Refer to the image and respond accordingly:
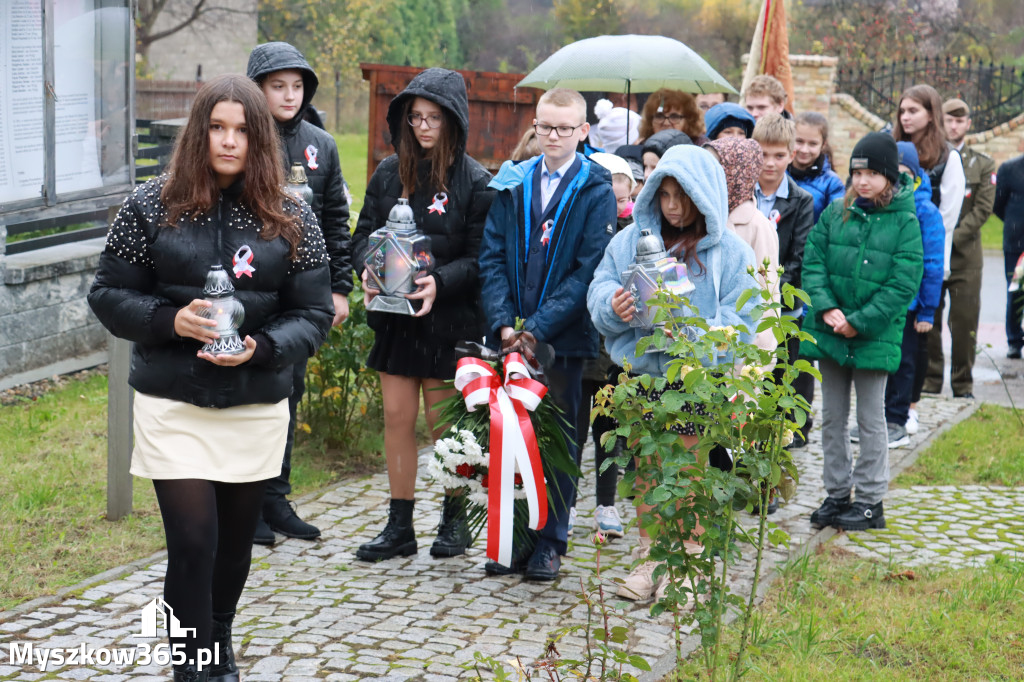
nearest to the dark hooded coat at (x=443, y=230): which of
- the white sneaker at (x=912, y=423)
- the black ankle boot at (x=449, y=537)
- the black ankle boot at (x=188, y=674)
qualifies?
the black ankle boot at (x=449, y=537)

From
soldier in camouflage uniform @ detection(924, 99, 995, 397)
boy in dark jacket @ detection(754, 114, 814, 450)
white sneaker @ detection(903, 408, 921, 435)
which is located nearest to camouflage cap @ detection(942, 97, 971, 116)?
soldier in camouflage uniform @ detection(924, 99, 995, 397)

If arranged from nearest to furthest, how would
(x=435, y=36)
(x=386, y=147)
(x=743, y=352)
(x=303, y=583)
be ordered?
(x=743, y=352)
(x=303, y=583)
(x=386, y=147)
(x=435, y=36)

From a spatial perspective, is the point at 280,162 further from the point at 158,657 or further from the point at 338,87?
the point at 338,87

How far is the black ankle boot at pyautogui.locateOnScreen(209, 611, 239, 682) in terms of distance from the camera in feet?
13.0

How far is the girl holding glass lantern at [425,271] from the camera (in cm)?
538

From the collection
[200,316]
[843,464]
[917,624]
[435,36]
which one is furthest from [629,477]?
[435,36]

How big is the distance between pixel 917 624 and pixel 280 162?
3119 millimetres

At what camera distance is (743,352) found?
142 inches

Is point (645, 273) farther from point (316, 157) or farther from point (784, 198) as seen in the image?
point (784, 198)

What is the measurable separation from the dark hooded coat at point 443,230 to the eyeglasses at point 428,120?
0.17ft

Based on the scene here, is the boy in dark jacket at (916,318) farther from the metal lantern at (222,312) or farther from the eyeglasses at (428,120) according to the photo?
the metal lantern at (222,312)

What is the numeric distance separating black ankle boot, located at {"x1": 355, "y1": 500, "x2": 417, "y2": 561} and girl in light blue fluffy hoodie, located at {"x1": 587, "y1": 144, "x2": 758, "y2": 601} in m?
1.06

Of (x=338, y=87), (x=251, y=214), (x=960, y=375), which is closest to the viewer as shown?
(x=251, y=214)

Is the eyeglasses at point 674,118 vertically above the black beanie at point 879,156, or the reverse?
the eyeglasses at point 674,118
